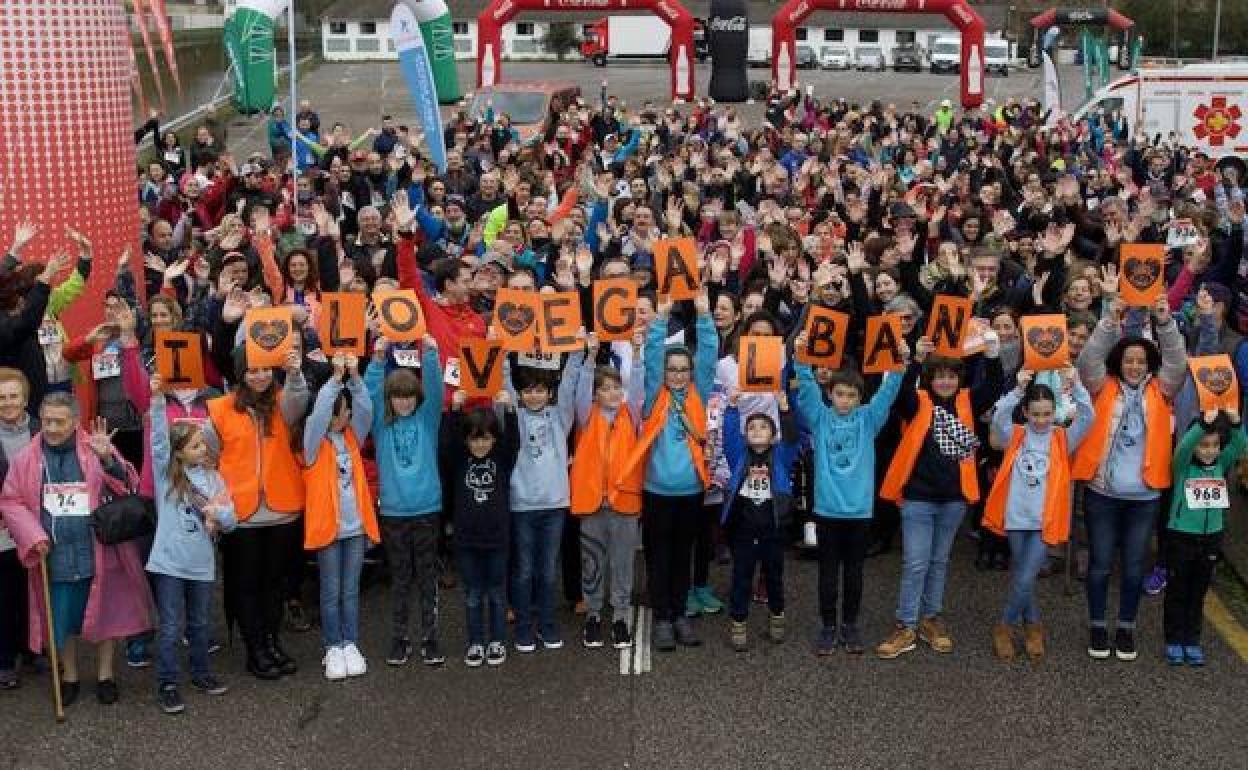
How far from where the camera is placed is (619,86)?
53.8m

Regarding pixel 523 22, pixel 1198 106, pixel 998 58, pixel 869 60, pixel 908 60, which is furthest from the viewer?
pixel 523 22

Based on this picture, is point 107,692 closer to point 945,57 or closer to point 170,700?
point 170,700

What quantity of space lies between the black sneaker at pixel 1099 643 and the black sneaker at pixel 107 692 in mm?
4605

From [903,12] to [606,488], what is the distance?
72.2 ft

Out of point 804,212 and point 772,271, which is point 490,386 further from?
point 804,212

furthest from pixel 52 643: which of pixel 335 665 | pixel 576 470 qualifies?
pixel 576 470

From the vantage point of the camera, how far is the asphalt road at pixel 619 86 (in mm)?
45531

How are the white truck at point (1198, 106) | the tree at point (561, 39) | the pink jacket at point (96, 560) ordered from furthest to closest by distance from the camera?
the tree at point (561, 39) → the white truck at point (1198, 106) → the pink jacket at point (96, 560)

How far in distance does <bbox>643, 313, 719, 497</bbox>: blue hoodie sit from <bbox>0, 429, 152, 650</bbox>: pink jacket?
7.98 ft

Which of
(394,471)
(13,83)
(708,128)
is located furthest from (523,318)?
(708,128)

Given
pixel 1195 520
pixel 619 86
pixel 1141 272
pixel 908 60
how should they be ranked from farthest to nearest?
1. pixel 908 60
2. pixel 619 86
3. pixel 1141 272
4. pixel 1195 520

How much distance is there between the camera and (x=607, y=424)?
731 centimetres

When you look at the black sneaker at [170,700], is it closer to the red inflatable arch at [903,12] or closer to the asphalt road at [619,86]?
the red inflatable arch at [903,12]

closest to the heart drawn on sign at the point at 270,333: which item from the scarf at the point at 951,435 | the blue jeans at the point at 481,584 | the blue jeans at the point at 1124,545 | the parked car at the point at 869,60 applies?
the blue jeans at the point at 481,584
